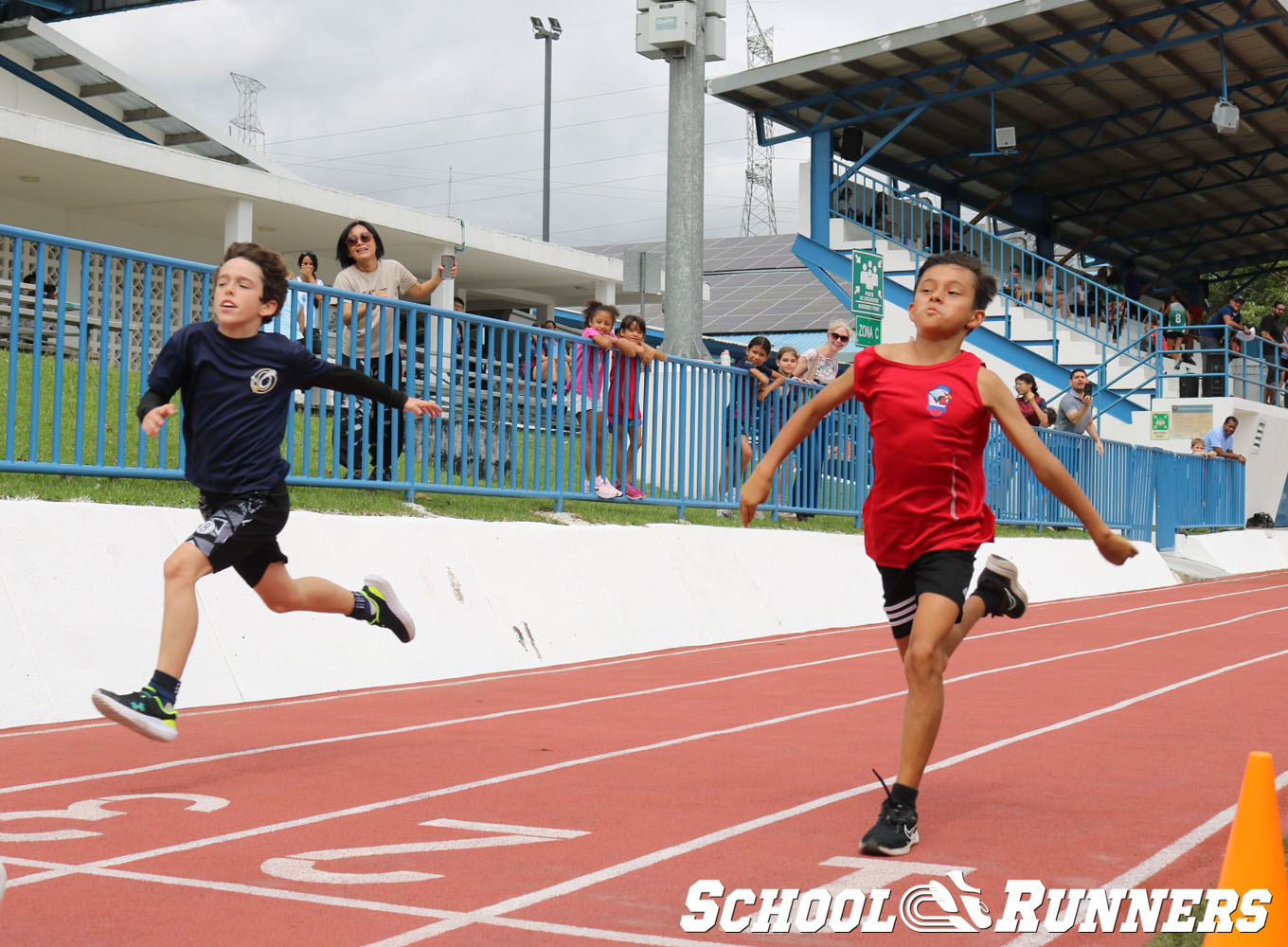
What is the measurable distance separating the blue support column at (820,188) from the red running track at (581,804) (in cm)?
2219

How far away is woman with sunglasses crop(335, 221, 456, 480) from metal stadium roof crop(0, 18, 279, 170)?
18723 millimetres

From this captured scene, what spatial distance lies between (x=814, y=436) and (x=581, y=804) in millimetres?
11008

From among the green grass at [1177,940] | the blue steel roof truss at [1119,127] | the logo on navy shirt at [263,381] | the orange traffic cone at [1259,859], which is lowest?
the green grass at [1177,940]

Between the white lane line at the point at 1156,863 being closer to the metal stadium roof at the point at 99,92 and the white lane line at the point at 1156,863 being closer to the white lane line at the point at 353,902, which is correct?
the white lane line at the point at 353,902

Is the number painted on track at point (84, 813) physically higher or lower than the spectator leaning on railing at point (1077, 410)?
lower

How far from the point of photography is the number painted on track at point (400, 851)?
445 centimetres

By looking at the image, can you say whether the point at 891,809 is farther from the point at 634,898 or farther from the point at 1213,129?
the point at 1213,129

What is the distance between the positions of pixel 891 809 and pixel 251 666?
15.7 feet

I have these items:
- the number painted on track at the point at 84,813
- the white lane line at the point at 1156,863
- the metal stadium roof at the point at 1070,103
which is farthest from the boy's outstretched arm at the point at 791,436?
the metal stadium roof at the point at 1070,103

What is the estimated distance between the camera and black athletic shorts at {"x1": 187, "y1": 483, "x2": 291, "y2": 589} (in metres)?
6.30

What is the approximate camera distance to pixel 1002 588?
18.9 ft

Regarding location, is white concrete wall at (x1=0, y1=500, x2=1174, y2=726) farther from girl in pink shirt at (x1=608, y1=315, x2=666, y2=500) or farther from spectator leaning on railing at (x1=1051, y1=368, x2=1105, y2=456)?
spectator leaning on railing at (x1=1051, y1=368, x2=1105, y2=456)

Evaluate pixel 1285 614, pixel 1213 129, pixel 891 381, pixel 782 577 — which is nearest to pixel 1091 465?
pixel 1285 614

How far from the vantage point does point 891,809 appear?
4.87 m
